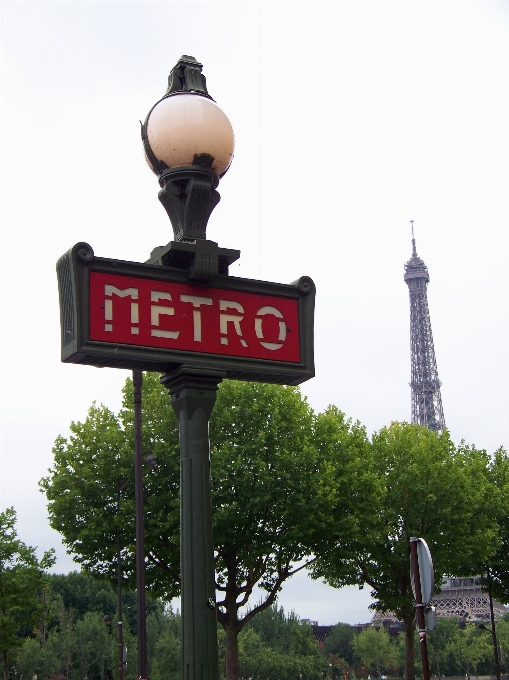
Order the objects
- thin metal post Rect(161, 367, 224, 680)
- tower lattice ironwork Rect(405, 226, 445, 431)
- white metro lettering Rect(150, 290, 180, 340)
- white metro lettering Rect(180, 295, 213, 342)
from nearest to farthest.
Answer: thin metal post Rect(161, 367, 224, 680) → white metro lettering Rect(150, 290, 180, 340) → white metro lettering Rect(180, 295, 213, 342) → tower lattice ironwork Rect(405, 226, 445, 431)

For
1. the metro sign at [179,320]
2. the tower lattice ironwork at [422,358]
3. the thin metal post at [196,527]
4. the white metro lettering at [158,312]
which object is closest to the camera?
the thin metal post at [196,527]

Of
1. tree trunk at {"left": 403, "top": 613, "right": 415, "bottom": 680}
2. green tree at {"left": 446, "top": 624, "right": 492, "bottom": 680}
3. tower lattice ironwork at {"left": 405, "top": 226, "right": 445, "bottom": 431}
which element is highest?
tower lattice ironwork at {"left": 405, "top": 226, "right": 445, "bottom": 431}

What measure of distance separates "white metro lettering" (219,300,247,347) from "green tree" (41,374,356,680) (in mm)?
22531

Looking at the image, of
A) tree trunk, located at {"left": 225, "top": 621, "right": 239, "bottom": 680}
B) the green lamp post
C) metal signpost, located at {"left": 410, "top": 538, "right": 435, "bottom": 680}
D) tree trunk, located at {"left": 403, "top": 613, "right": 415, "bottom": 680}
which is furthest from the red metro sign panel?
tree trunk, located at {"left": 403, "top": 613, "right": 415, "bottom": 680}

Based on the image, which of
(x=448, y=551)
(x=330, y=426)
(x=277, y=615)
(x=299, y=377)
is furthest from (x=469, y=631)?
(x=299, y=377)

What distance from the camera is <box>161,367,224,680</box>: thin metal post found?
483 centimetres

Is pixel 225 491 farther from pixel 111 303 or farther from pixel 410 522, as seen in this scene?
pixel 111 303

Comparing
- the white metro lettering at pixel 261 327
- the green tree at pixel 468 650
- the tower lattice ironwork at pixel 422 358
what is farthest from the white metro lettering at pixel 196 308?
the tower lattice ironwork at pixel 422 358

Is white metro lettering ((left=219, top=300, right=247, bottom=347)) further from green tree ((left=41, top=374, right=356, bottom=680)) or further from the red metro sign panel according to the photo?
green tree ((left=41, top=374, right=356, bottom=680))

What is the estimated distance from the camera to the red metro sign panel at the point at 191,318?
16.9 ft

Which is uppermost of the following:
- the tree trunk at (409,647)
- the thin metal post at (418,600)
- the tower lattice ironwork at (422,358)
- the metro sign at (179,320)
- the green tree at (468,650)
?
the tower lattice ironwork at (422,358)

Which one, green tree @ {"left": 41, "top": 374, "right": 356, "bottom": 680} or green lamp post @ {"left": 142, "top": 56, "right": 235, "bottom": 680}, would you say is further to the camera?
green tree @ {"left": 41, "top": 374, "right": 356, "bottom": 680}

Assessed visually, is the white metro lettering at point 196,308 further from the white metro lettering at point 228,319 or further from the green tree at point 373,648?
the green tree at point 373,648

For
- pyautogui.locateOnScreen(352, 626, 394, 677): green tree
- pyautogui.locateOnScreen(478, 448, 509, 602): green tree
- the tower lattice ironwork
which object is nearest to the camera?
pyautogui.locateOnScreen(478, 448, 509, 602): green tree
